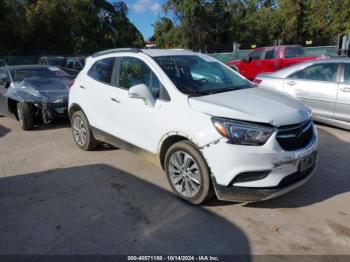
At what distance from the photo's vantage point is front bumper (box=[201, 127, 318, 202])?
3.47 meters

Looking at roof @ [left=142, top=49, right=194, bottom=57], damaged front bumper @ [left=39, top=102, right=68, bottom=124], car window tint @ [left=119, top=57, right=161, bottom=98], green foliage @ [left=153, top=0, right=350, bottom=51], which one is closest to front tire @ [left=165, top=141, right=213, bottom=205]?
car window tint @ [left=119, top=57, right=161, bottom=98]

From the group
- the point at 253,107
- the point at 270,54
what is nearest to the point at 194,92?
the point at 253,107

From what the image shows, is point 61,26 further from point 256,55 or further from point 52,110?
point 52,110

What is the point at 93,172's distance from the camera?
5199 millimetres

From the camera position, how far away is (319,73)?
706cm

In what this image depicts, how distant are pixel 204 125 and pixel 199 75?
4.04 ft

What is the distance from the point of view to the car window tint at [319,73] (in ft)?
22.4

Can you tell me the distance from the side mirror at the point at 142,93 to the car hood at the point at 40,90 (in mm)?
4117

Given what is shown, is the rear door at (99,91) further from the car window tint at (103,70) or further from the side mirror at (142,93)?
the side mirror at (142,93)

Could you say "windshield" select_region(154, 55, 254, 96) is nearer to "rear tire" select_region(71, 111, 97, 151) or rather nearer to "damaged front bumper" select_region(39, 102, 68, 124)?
"rear tire" select_region(71, 111, 97, 151)

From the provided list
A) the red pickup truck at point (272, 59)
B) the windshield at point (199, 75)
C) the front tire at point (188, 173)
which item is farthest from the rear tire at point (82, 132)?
the red pickup truck at point (272, 59)

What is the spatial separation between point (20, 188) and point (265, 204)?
3164 mm

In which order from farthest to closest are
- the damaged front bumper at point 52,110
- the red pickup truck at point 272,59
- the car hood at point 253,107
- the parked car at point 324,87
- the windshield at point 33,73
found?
the red pickup truck at point 272,59, the windshield at point 33,73, the damaged front bumper at point 52,110, the parked car at point 324,87, the car hood at point 253,107

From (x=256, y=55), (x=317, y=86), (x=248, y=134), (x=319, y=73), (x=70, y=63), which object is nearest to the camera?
(x=248, y=134)
